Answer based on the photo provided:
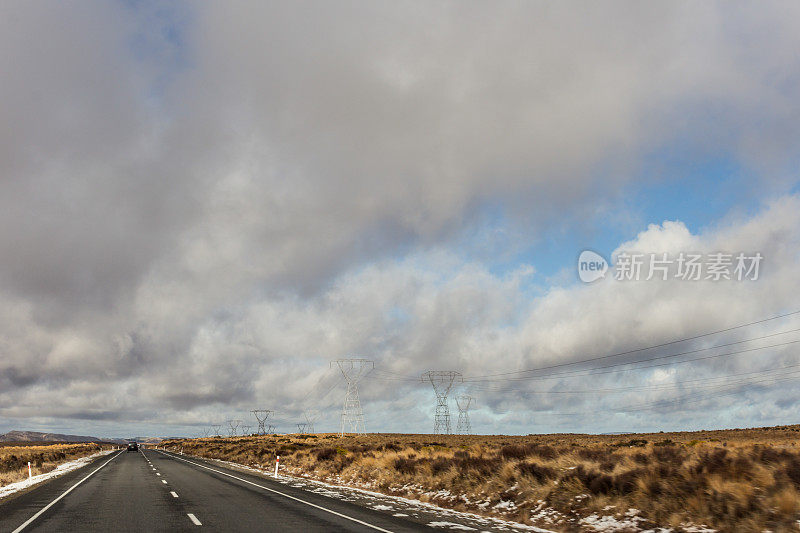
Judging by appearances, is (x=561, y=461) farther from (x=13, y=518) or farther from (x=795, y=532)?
(x=13, y=518)

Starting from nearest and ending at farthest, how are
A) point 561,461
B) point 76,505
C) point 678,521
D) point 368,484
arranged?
point 678,521 → point 76,505 → point 561,461 → point 368,484

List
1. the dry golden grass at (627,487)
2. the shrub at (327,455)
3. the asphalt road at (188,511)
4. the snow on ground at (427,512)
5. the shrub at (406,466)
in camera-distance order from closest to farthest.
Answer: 1. the dry golden grass at (627,487)
2. the asphalt road at (188,511)
3. the snow on ground at (427,512)
4. the shrub at (406,466)
5. the shrub at (327,455)

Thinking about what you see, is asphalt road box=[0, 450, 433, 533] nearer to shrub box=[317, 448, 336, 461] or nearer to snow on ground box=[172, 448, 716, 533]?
snow on ground box=[172, 448, 716, 533]

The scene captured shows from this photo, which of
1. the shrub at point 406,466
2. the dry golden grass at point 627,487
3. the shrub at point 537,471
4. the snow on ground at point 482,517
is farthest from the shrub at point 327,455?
the shrub at point 537,471

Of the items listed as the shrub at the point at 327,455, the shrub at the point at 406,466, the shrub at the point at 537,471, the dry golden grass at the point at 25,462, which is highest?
the shrub at the point at 537,471

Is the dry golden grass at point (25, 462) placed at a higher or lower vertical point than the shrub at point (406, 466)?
lower

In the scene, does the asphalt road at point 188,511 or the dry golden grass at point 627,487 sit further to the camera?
the asphalt road at point 188,511

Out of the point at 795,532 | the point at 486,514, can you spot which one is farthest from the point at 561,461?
the point at 795,532

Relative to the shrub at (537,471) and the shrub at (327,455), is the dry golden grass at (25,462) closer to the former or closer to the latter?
the shrub at (327,455)

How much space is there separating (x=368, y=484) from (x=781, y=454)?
18.8 metres

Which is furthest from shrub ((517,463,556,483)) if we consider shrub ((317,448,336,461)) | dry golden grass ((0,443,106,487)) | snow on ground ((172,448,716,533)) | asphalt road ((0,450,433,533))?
dry golden grass ((0,443,106,487))

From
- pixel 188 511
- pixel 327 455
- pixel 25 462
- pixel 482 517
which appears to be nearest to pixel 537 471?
pixel 482 517

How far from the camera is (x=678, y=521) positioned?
1271 centimetres

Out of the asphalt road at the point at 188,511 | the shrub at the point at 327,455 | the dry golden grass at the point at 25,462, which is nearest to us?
the asphalt road at the point at 188,511
